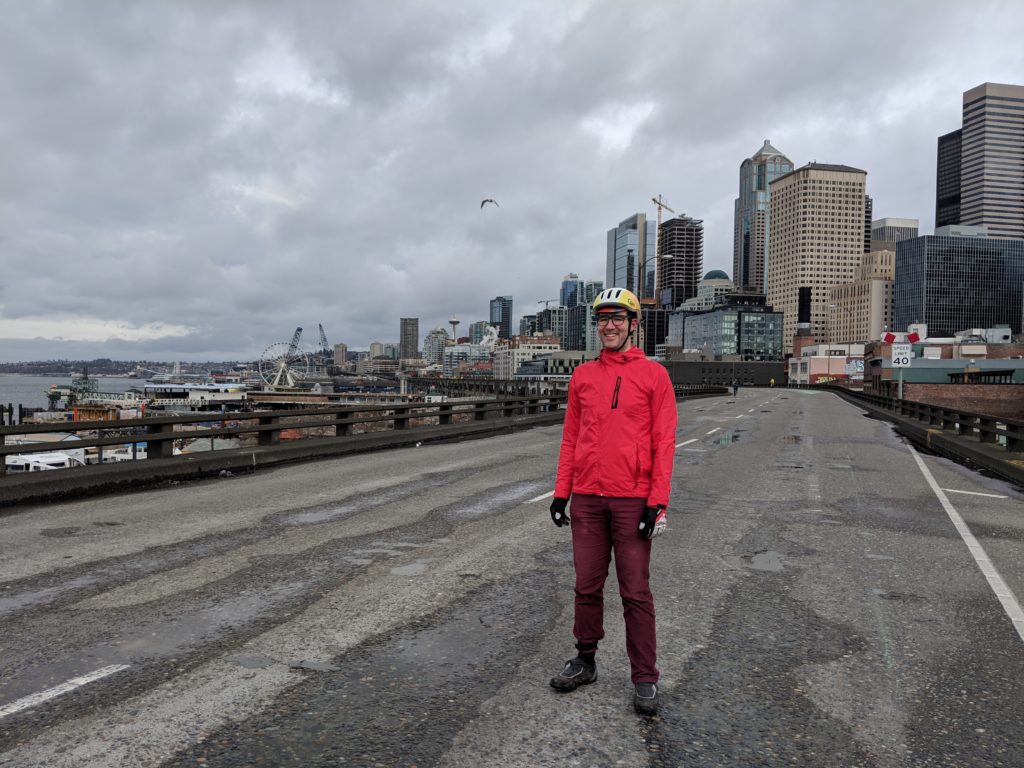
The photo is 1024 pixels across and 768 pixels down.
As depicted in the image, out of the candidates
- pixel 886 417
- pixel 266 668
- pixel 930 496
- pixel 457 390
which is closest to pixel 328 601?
pixel 266 668

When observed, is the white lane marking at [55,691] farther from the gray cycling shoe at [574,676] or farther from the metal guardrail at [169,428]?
the metal guardrail at [169,428]

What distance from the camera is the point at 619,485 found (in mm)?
4000

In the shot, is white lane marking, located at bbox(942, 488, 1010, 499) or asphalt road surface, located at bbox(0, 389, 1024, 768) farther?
white lane marking, located at bbox(942, 488, 1010, 499)

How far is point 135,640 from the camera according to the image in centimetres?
461

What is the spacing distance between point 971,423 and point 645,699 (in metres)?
19.2

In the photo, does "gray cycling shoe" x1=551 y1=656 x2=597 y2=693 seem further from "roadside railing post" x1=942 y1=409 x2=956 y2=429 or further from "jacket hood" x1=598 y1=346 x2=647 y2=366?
"roadside railing post" x1=942 y1=409 x2=956 y2=429

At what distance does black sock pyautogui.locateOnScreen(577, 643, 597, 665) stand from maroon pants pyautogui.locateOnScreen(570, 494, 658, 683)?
0.02m

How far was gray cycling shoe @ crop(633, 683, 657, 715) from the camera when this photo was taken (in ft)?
12.3

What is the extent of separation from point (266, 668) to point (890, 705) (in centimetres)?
344

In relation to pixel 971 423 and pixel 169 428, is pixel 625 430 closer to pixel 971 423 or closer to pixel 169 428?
pixel 169 428

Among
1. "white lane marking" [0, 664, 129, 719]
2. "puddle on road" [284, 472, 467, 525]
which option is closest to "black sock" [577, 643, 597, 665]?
"white lane marking" [0, 664, 129, 719]

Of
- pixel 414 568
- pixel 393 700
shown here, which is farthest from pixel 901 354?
pixel 393 700

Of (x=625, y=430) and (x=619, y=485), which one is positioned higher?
(x=625, y=430)

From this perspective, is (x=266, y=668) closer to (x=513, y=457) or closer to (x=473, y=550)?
(x=473, y=550)
